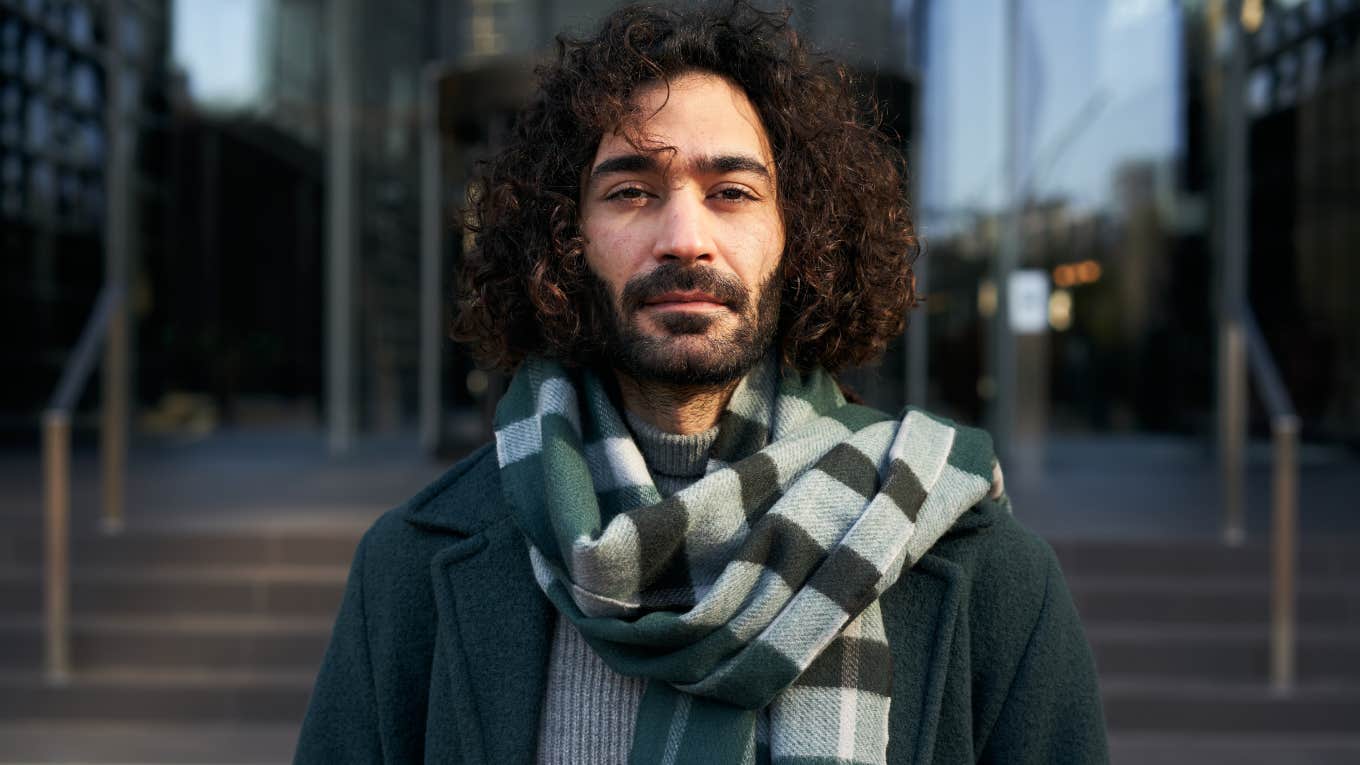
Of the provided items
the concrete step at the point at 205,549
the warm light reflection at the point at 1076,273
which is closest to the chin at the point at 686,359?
the concrete step at the point at 205,549

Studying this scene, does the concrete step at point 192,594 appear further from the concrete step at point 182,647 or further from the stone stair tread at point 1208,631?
the stone stair tread at point 1208,631

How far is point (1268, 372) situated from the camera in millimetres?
4680

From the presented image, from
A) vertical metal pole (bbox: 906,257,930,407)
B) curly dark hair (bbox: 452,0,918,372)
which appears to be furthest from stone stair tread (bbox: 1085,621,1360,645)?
vertical metal pole (bbox: 906,257,930,407)

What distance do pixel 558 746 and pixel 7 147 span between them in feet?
29.9

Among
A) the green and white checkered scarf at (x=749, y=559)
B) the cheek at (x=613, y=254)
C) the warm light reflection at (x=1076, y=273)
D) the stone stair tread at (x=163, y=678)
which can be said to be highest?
the warm light reflection at (x=1076, y=273)

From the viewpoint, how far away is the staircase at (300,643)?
4086 mm

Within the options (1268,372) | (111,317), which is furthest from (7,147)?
(1268,372)

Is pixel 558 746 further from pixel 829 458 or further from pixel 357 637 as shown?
pixel 829 458

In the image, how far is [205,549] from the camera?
16.0 ft

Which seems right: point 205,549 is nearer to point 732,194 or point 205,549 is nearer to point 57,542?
point 57,542

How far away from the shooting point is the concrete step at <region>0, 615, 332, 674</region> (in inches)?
175

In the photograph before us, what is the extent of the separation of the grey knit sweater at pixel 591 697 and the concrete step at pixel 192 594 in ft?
11.5

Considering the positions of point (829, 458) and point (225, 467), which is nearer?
point (829, 458)

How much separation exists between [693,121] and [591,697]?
63cm
